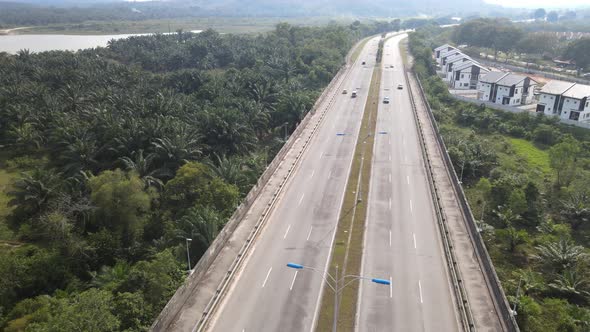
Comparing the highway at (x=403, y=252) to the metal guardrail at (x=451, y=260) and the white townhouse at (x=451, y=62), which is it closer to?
the metal guardrail at (x=451, y=260)

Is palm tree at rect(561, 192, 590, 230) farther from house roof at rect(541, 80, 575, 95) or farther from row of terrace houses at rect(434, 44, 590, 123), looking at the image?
house roof at rect(541, 80, 575, 95)

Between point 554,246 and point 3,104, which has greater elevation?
point 3,104

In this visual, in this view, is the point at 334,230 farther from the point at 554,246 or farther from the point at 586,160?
the point at 586,160

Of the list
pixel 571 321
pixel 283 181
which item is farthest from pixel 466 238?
pixel 283 181

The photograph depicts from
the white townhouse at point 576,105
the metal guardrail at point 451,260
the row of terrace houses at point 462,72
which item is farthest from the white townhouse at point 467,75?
the metal guardrail at point 451,260

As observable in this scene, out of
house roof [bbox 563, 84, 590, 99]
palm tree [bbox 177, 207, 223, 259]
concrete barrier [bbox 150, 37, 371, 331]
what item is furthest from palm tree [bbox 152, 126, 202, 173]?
house roof [bbox 563, 84, 590, 99]

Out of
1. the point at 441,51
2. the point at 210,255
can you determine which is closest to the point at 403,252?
the point at 210,255

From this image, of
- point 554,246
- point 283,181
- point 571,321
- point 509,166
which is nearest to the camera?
point 571,321

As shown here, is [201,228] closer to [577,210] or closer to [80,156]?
[80,156]
